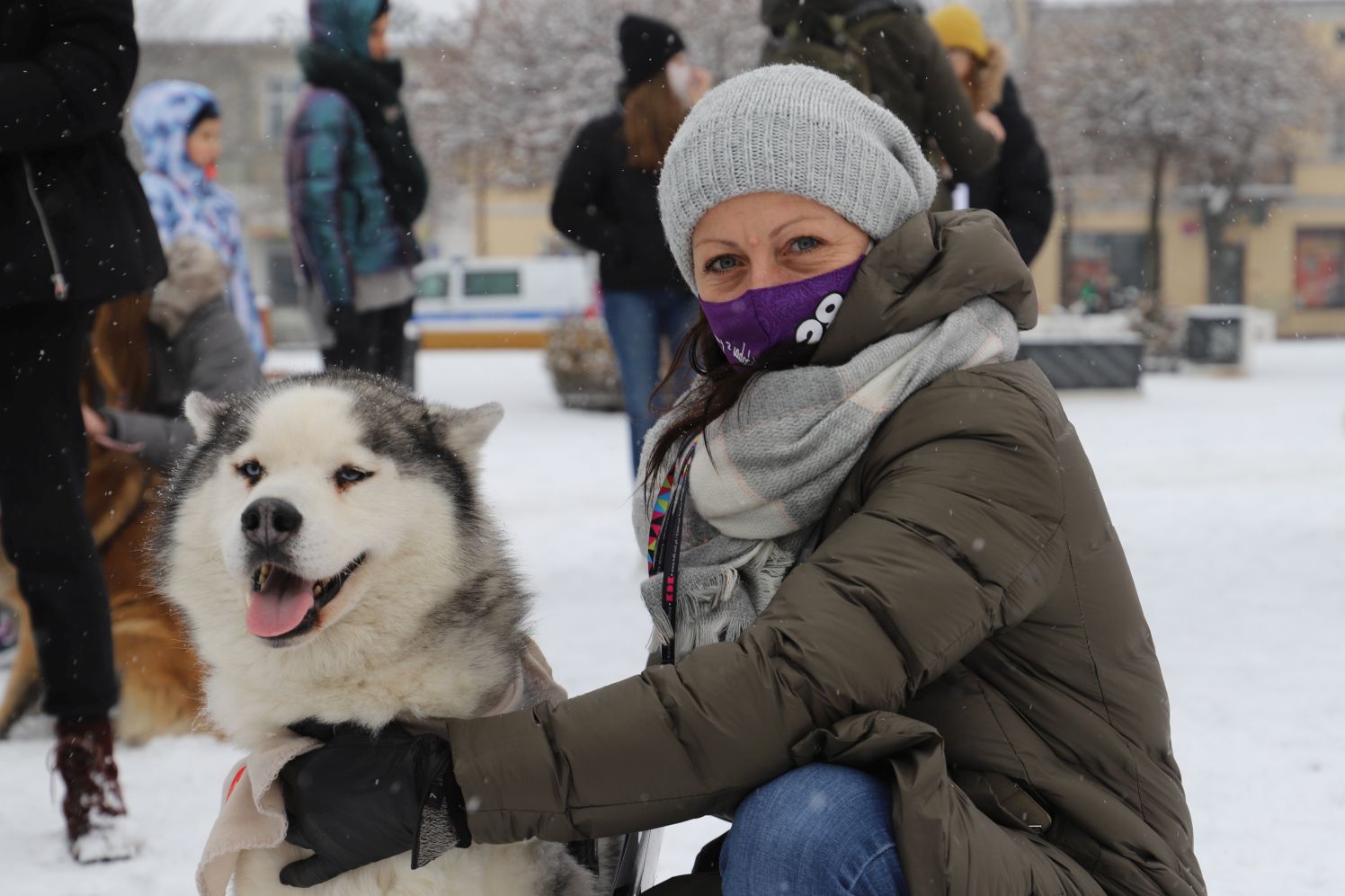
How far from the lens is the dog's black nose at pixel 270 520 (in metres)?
1.69

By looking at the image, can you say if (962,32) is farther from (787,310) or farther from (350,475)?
(350,475)

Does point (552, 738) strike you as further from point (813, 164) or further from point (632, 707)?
point (813, 164)

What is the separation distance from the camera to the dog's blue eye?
185cm

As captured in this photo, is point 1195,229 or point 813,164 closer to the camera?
point 813,164

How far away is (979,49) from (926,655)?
340 centimetres

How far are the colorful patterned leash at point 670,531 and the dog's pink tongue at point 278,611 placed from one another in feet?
1.69

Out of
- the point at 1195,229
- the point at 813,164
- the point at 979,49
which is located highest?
the point at 979,49

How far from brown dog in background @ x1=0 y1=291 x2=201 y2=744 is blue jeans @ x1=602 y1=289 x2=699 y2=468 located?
6.49 feet

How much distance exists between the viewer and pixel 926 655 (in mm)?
1536

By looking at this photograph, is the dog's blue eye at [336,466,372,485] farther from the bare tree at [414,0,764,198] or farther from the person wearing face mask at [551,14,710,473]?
the bare tree at [414,0,764,198]

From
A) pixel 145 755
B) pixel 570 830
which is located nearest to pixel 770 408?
pixel 570 830

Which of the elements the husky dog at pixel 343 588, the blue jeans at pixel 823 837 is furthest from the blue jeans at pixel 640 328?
the blue jeans at pixel 823 837

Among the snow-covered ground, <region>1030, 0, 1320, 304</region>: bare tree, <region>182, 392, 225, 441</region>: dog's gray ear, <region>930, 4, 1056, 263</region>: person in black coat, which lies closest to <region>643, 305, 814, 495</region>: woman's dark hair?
<region>182, 392, 225, 441</region>: dog's gray ear

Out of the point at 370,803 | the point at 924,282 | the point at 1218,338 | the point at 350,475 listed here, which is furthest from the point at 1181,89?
the point at 370,803
